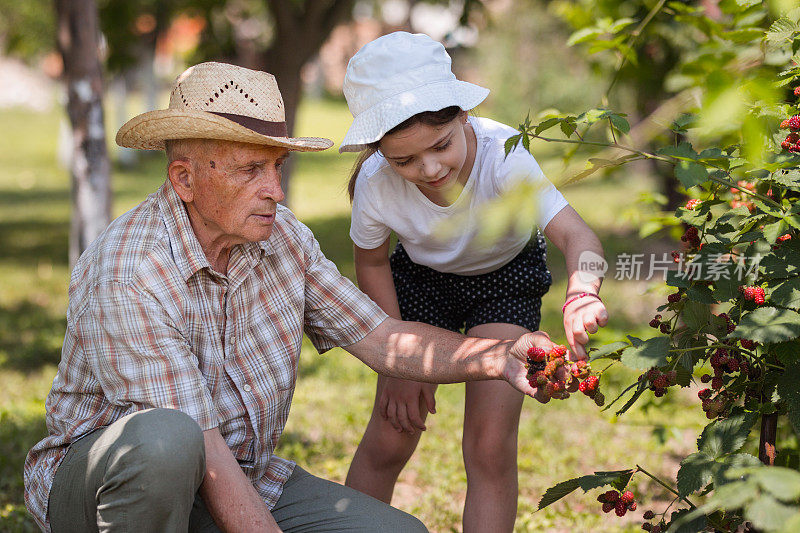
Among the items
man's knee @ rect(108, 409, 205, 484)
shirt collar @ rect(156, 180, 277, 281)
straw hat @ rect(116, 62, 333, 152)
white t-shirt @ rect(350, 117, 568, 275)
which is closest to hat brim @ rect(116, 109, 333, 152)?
straw hat @ rect(116, 62, 333, 152)

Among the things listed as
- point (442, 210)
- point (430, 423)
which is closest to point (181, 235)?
point (442, 210)

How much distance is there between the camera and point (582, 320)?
2.12 metres

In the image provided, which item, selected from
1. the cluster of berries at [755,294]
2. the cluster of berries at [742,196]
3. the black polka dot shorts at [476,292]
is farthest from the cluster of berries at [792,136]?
the black polka dot shorts at [476,292]

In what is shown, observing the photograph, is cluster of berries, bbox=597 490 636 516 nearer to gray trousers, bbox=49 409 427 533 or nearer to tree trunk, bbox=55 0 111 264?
gray trousers, bbox=49 409 427 533

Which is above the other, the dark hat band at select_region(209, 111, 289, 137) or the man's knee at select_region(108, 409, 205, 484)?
the dark hat band at select_region(209, 111, 289, 137)

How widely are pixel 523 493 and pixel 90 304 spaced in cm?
221

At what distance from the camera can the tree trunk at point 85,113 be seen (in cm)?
661

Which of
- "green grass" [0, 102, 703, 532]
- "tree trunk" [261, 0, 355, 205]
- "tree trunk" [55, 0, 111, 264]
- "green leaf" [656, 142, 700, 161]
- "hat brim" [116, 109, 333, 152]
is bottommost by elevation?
"green grass" [0, 102, 703, 532]

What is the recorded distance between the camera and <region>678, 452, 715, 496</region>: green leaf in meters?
1.88

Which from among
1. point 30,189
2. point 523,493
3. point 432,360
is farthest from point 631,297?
point 30,189

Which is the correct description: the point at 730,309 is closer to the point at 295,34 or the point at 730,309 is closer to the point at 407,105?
the point at 407,105

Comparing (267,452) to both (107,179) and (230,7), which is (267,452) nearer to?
(107,179)

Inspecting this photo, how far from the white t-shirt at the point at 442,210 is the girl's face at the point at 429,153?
11 cm

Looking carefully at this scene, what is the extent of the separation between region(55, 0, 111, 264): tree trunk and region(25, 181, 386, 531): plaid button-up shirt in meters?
4.43
